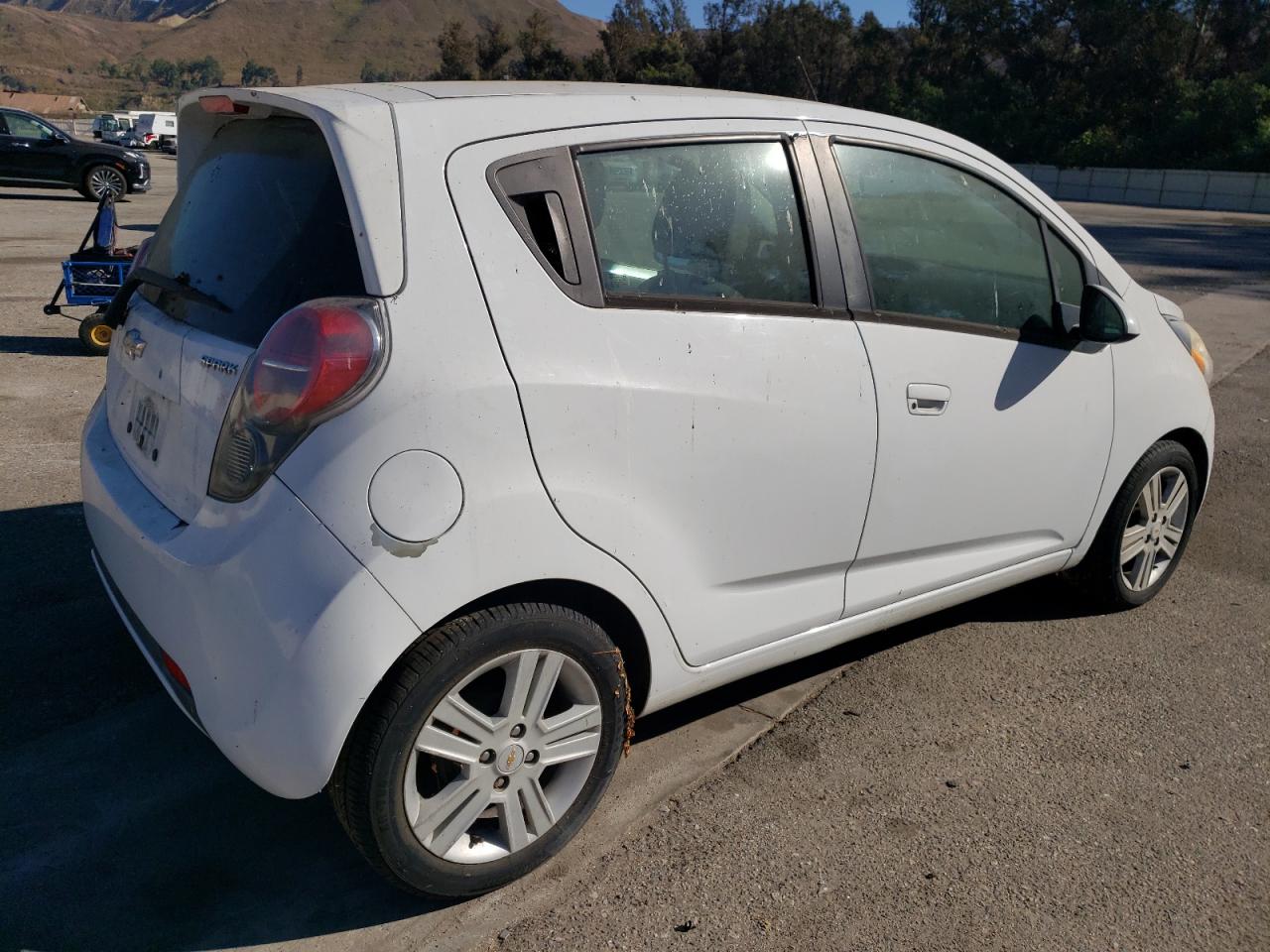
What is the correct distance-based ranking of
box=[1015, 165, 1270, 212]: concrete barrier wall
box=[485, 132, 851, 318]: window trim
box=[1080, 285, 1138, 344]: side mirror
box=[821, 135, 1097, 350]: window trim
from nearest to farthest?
box=[485, 132, 851, 318]: window trim
box=[821, 135, 1097, 350]: window trim
box=[1080, 285, 1138, 344]: side mirror
box=[1015, 165, 1270, 212]: concrete barrier wall

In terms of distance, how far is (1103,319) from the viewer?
146 inches

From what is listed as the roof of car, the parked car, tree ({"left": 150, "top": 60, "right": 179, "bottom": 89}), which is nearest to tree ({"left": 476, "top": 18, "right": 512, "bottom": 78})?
the parked car

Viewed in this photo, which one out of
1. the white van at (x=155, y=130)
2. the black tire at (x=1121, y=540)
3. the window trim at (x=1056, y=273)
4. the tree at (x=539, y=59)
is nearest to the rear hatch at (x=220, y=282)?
the window trim at (x=1056, y=273)

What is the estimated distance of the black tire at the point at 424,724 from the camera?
7.92 ft

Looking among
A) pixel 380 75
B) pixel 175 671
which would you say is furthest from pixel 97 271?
pixel 380 75

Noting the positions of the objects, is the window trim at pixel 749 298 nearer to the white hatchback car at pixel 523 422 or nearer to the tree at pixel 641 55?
the white hatchback car at pixel 523 422

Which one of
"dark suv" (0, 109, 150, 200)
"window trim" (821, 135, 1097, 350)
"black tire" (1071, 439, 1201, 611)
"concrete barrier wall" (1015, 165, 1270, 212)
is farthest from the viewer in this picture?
"concrete barrier wall" (1015, 165, 1270, 212)

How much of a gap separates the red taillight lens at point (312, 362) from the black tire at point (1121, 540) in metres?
2.92

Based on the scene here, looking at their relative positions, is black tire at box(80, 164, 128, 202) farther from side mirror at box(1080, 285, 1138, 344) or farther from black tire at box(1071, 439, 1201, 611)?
side mirror at box(1080, 285, 1138, 344)

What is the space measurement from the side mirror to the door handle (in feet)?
2.23

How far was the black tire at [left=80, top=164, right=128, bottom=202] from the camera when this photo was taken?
901 inches

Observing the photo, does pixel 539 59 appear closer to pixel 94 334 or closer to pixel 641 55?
pixel 641 55

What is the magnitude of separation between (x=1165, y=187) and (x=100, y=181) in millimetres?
33626

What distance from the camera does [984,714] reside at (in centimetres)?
364
